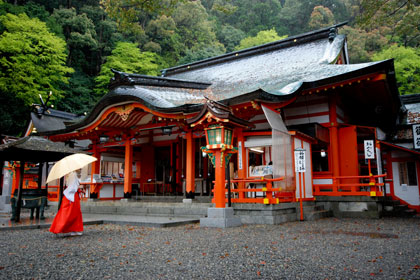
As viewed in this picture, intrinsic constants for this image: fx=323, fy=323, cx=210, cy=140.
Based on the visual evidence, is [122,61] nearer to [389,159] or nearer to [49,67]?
[49,67]

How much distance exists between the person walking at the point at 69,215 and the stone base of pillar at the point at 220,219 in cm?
296

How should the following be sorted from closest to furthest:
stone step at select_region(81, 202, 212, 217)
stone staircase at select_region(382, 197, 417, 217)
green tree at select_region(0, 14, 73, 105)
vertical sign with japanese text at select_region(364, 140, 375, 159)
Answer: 1. stone step at select_region(81, 202, 212, 217)
2. vertical sign with japanese text at select_region(364, 140, 375, 159)
3. stone staircase at select_region(382, 197, 417, 217)
4. green tree at select_region(0, 14, 73, 105)

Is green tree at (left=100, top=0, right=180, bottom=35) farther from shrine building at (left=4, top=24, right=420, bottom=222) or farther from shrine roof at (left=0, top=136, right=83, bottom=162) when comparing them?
shrine roof at (left=0, top=136, right=83, bottom=162)

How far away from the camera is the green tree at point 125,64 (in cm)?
2819

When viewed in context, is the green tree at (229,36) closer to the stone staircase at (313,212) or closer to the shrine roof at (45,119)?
the shrine roof at (45,119)

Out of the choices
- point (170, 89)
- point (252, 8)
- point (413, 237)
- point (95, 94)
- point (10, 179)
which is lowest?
point (413, 237)

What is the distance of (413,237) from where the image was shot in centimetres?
637

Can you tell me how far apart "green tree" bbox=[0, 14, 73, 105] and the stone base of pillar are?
19.5 metres

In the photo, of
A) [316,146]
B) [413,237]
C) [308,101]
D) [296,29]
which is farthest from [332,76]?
[296,29]

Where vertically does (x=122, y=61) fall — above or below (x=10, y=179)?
above

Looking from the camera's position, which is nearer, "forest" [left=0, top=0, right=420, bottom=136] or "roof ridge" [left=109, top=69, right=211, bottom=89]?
"roof ridge" [left=109, top=69, right=211, bottom=89]

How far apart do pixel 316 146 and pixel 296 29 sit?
117ft

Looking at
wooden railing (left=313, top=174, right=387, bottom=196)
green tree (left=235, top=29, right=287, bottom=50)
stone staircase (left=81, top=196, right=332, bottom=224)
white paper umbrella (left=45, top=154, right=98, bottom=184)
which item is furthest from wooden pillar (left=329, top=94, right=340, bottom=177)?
green tree (left=235, top=29, right=287, bottom=50)

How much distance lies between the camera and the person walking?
6480 millimetres
